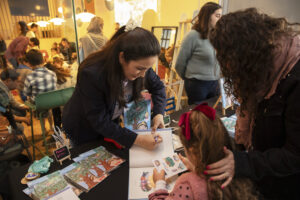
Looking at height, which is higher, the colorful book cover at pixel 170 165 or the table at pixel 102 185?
the colorful book cover at pixel 170 165

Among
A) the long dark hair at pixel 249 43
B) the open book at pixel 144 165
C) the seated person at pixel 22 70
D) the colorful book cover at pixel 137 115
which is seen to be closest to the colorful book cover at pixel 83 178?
the open book at pixel 144 165

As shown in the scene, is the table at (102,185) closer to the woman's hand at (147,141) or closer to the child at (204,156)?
the woman's hand at (147,141)

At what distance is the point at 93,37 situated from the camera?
2934 mm

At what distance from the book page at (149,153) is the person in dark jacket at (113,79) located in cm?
4

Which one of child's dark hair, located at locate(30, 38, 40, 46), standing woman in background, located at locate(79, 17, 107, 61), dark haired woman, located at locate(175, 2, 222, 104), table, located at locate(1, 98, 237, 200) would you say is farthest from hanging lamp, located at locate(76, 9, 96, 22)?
table, located at locate(1, 98, 237, 200)

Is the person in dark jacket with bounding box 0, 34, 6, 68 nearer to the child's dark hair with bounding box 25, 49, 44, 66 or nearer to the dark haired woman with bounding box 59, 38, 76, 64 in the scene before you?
the child's dark hair with bounding box 25, 49, 44, 66

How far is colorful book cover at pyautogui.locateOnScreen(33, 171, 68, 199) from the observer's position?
2.94 ft

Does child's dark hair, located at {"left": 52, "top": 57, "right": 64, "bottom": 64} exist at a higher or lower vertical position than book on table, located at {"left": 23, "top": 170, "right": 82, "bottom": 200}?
higher

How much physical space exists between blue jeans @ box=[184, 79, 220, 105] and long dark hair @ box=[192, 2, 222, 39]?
1.62 feet

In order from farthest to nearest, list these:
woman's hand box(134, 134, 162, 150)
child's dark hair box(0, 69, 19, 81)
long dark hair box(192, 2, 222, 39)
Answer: child's dark hair box(0, 69, 19, 81) → long dark hair box(192, 2, 222, 39) → woman's hand box(134, 134, 162, 150)

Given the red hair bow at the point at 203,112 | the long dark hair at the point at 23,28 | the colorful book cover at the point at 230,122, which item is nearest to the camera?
the red hair bow at the point at 203,112

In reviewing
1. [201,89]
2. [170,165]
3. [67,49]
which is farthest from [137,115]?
[67,49]

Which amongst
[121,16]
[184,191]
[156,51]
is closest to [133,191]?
[184,191]

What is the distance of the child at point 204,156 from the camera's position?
2.39ft
